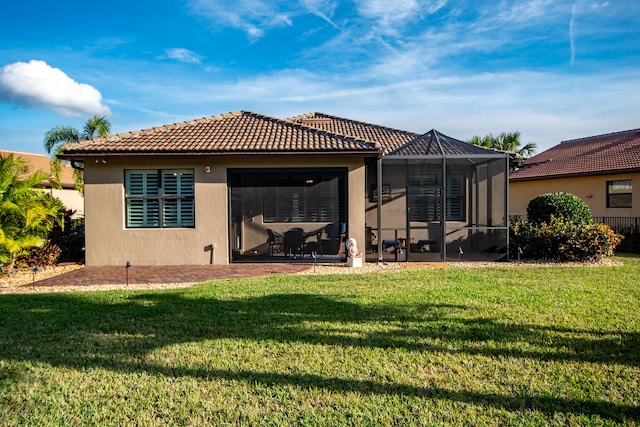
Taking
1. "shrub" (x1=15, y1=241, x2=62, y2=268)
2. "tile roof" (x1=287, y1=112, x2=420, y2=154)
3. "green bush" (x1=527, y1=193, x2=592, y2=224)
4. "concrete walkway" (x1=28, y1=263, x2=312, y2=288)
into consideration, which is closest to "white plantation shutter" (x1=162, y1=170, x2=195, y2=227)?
"concrete walkway" (x1=28, y1=263, x2=312, y2=288)

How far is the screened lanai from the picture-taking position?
12.6 metres

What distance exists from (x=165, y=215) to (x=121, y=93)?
8964 mm

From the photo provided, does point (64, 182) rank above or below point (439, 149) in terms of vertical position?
above

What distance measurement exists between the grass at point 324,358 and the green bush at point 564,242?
4.35m

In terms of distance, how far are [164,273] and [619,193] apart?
1988 cm

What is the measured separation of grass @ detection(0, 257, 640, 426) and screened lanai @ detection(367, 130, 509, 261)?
454cm

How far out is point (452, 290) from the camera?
8328 mm

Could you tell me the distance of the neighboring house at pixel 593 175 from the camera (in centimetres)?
1870

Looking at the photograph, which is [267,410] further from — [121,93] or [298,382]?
[121,93]

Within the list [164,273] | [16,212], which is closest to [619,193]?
[164,273]

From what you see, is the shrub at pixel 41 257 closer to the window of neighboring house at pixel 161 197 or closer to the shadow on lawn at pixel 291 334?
the window of neighboring house at pixel 161 197

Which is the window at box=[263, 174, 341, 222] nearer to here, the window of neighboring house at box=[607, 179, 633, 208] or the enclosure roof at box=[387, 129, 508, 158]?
the enclosure roof at box=[387, 129, 508, 158]

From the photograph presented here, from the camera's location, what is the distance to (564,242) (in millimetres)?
12562

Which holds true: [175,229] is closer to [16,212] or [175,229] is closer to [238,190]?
[238,190]
